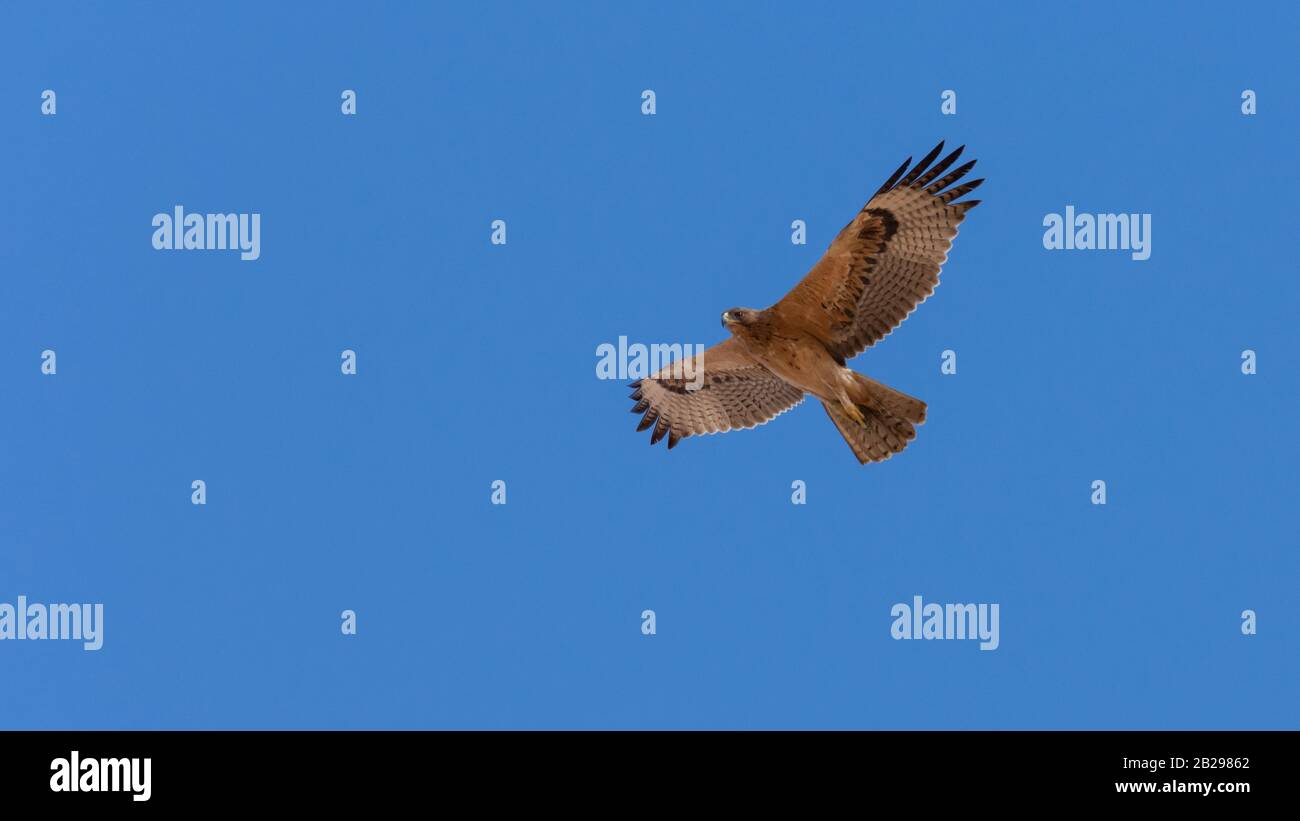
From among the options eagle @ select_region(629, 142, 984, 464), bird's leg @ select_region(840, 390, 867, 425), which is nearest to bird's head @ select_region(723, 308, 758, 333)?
eagle @ select_region(629, 142, 984, 464)

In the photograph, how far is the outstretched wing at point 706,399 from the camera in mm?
12945

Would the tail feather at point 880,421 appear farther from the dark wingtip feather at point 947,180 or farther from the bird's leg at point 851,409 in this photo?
the dark wingtip feather at point 947,180

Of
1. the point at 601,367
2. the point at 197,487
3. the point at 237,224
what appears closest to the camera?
the point at 601,367

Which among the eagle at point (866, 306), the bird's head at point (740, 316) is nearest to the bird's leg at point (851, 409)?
the eagle at point (866, 306)

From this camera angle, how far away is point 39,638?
13.3 m

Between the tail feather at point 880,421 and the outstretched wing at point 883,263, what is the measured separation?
40 cm

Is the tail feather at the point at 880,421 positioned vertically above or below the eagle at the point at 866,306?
below

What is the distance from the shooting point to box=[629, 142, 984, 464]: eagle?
1166 centimetres

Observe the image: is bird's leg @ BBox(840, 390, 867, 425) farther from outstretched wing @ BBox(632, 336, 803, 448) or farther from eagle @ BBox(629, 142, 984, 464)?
outstretched wing @ BBox(632, 336, 803, 448)

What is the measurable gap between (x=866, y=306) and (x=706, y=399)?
68.5 inches
